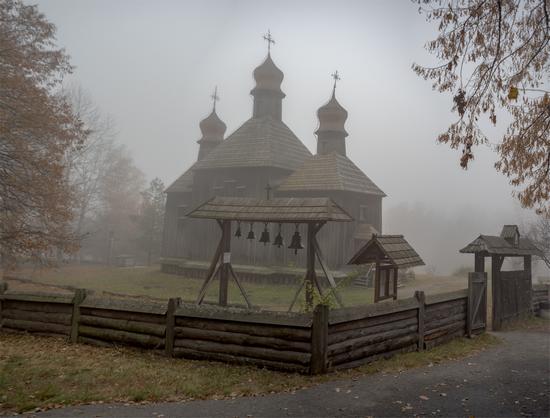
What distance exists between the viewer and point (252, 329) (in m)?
7.30

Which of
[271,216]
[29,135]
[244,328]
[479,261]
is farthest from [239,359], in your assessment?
[29,135]

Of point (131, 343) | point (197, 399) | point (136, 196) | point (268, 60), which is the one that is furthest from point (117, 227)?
point (197, 399)

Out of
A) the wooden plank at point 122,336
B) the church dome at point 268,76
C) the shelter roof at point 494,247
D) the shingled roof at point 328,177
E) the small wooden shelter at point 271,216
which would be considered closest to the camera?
the wooden plank at point 122,336

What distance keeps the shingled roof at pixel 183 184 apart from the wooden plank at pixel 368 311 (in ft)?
74.4

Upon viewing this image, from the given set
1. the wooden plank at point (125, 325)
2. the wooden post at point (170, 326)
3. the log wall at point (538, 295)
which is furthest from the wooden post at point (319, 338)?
the log wall at point (538, 295)

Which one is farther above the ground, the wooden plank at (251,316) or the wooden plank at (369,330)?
the wooden plank at (251,316)

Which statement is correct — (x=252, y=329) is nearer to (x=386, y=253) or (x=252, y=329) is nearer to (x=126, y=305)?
(x=126, y=305)

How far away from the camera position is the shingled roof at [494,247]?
12805 millimetres

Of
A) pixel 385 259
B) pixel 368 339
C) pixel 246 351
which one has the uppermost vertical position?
pixel 385 259

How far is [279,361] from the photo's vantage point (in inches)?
279

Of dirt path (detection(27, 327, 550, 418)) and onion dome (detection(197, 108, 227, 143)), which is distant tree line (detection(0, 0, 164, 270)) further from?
onion dome (detection(197, 108, 227, 143))

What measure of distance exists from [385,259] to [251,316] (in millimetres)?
5291

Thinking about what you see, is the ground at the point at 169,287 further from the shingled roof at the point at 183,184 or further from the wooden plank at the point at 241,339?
the wooden plank at the point at 241,339

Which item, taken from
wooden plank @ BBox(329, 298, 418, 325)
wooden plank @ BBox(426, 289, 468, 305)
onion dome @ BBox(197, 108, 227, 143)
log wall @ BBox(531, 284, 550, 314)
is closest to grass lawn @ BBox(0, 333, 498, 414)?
wooden plank @ BBox(329, 298, 418, 325)
